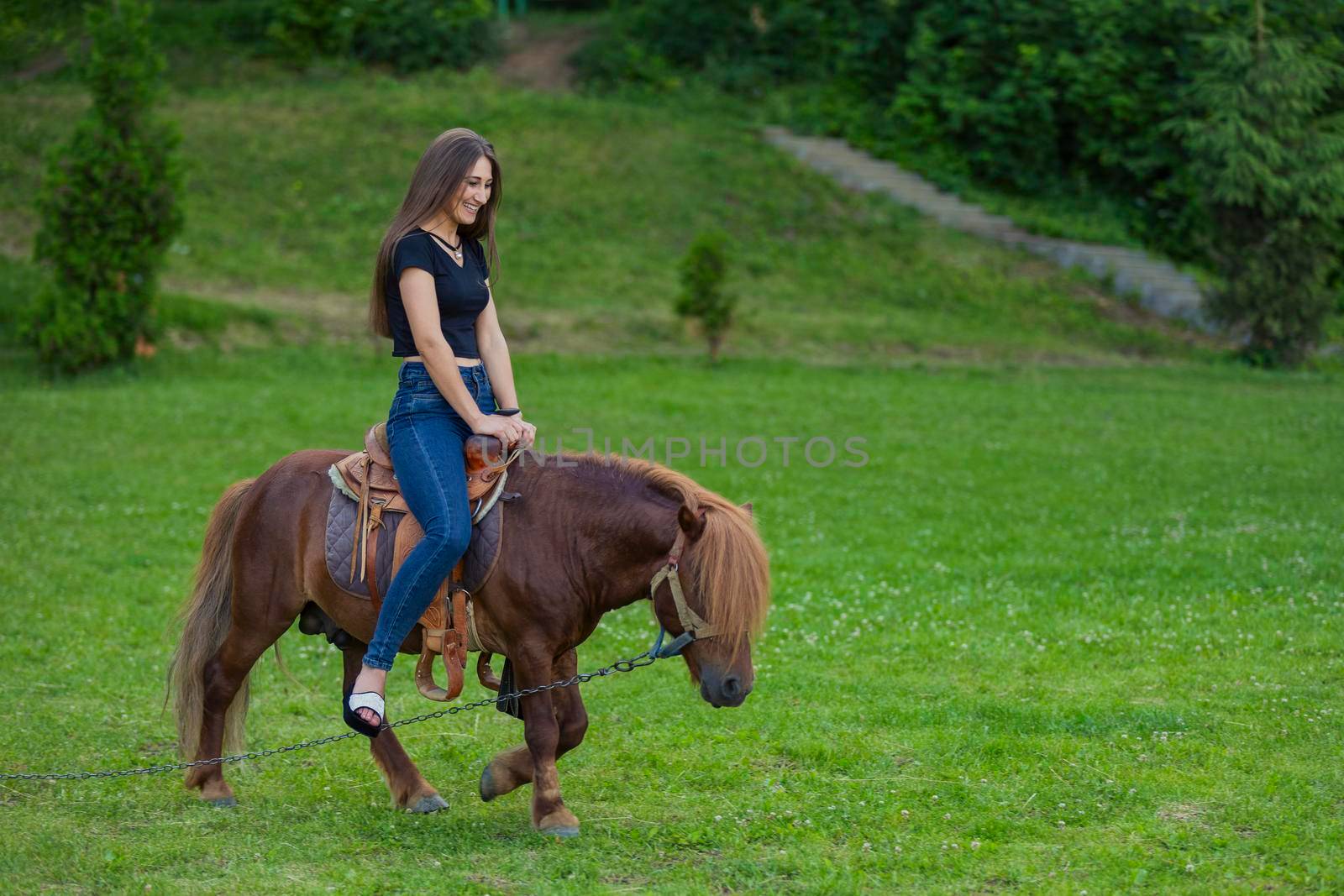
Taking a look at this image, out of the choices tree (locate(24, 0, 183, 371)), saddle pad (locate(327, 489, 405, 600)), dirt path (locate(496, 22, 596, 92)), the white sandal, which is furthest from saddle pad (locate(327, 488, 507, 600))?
dirt path (locate(496, 22, 596, 92))

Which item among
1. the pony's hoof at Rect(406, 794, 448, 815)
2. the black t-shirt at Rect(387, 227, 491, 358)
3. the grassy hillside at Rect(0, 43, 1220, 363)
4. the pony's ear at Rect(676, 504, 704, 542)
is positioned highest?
the black t-shirt at Rect(387, 227, 491, 358)

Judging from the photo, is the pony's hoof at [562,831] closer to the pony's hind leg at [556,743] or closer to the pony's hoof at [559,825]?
the pony's hoof at [559,825]

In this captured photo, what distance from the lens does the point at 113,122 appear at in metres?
16.6

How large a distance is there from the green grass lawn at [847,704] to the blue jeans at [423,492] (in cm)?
91

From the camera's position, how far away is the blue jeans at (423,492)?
489 centimetres

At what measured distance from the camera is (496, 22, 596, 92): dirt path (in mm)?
31906

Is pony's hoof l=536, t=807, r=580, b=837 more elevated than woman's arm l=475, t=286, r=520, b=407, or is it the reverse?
woman's arm l=475, t=286, r=520, b=407

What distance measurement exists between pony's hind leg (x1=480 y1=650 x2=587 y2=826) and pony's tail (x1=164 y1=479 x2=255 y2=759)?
1.30m

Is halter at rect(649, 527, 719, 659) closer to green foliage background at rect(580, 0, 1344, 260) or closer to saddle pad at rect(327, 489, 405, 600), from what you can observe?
saddle pad at rect(327, 489, 405, 600)

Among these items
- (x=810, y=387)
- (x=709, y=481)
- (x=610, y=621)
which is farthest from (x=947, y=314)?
(x=610, y=621)

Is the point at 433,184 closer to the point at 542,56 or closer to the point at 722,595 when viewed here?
the point at 722,595

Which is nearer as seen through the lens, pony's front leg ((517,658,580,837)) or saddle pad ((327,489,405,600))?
pony's front leg ((517,658,580,837))

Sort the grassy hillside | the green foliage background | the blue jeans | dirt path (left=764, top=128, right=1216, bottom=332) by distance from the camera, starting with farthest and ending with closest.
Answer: the green foliage background, dirt path (left=764, top=128, right=1216, bottom=332), the grassy hillside, the blue jeans

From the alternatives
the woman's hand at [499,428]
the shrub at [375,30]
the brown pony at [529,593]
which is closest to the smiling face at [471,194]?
the woman's hand at [499,428]
